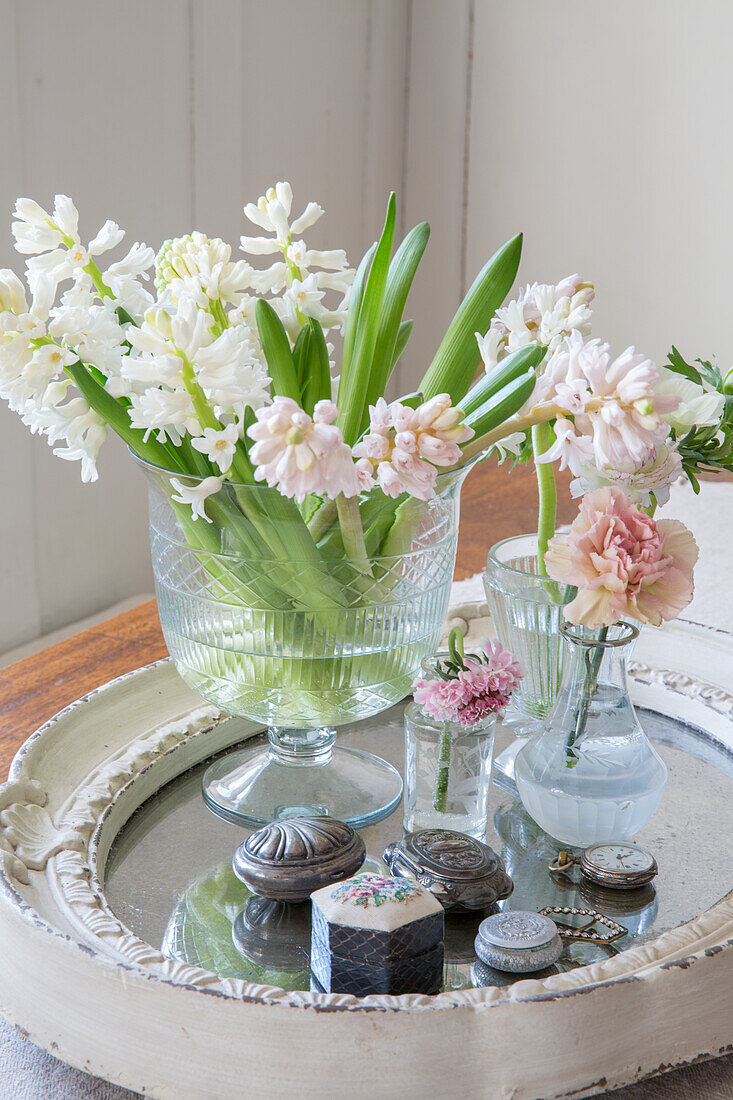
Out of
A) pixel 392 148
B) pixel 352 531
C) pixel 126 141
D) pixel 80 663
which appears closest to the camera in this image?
pixel 352 531

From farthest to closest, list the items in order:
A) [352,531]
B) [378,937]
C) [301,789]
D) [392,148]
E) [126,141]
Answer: [392,148] < [126,141] < [301,789] < [352,531] < [378,937]

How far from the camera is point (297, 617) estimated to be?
62 cm

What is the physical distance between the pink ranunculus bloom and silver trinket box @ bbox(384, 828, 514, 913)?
13cm

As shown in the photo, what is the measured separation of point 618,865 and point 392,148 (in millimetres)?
2267

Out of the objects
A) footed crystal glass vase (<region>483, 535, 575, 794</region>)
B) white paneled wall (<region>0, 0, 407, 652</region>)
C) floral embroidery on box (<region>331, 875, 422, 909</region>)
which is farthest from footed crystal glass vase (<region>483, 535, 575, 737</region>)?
white paneled wall (<region>0, 0, 407, 652</region>)

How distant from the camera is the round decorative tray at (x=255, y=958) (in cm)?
44

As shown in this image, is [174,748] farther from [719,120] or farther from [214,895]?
[719,120]

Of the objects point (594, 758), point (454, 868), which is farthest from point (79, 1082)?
point (594, 758)

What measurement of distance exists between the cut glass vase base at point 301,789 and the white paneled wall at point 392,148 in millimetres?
1025

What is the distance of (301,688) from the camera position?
0.64m

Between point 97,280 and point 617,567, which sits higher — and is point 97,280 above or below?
above

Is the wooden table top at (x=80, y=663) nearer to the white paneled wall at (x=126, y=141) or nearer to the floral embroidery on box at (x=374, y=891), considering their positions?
the floral embroidery on box at (x=374, y=891)

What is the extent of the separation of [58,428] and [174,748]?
0.81 ft

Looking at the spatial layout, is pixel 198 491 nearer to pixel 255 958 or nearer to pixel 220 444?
pixel 220 444
